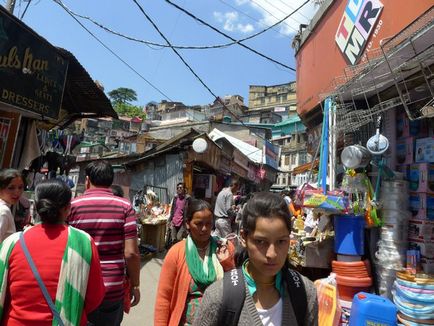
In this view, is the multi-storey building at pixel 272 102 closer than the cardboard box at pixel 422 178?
No

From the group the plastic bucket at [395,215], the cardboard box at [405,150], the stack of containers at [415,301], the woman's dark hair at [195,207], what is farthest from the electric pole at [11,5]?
the stack of containers at [415,301]

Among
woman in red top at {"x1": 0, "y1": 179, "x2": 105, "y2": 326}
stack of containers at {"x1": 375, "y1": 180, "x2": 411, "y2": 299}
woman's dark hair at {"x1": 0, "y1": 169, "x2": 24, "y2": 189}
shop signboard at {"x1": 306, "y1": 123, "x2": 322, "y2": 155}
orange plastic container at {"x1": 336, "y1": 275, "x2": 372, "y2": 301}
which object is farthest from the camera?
shop signboard at {"x1": 306, "y1": 123, "x2": 322, "y2": 155}

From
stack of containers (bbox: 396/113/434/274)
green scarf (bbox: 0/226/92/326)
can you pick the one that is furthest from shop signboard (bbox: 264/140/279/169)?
green scarf (bbox: 0/226/92/326)

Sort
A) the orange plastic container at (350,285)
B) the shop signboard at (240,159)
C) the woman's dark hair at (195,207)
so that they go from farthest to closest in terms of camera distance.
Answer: the shop signboard at (240,159) < the orange plastic container at (350,285) < the woman's dark hair at (195,207)

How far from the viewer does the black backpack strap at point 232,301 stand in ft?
4.31

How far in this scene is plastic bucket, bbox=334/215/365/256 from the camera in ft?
13.9

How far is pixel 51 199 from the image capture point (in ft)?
6.76

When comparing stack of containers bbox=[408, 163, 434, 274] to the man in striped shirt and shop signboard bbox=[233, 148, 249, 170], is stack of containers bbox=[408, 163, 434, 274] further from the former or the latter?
shop signboard bbox=[233, 148, 249, 170]

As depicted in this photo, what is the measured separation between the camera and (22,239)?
6.31 feet

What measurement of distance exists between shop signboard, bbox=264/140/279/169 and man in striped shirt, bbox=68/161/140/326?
70.7 ft

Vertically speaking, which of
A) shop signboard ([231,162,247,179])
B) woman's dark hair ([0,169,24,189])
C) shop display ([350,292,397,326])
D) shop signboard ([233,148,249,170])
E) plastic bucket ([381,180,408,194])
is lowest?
shop display ([350,292,397,326])

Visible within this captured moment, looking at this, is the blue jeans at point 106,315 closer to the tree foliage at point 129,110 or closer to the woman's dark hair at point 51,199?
the woman's dark hair at point 51,199

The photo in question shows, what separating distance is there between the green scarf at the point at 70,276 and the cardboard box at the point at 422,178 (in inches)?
148

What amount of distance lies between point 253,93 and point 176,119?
33.7 meters
